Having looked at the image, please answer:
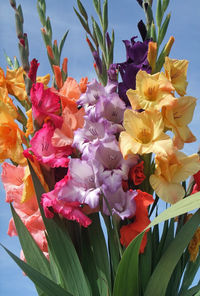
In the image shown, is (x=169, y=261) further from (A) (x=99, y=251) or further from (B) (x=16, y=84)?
(B) (x=16, y=84)

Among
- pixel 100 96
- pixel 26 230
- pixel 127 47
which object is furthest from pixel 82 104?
pixel 26 230

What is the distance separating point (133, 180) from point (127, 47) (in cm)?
34

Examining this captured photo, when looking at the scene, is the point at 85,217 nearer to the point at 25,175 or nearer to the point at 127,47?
the point at 25,175

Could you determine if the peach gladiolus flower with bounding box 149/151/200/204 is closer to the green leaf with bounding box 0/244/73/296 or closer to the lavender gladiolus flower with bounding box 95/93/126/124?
the lavender gladiolus flower with bounding box 95/93/126/124

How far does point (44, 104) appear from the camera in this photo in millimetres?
1009

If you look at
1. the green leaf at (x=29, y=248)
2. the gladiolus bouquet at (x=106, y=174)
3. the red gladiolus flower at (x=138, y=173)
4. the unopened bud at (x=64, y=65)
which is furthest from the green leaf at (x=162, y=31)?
the green leaf at (x=29, y=248)

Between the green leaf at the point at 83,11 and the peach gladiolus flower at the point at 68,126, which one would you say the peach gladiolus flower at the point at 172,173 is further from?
the green leaf at the point at 83,11

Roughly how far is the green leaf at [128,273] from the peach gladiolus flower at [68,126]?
0.93 feet

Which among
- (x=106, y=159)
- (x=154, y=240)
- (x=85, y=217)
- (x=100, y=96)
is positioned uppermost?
(x=100, y=96)

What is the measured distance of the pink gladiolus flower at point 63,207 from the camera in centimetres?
93

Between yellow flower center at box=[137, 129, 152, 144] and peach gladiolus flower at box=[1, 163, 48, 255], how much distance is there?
12.0 inches

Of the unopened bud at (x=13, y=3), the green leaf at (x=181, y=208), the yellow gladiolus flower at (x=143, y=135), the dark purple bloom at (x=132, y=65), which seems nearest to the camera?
the green leaf at (x=181, y=208)

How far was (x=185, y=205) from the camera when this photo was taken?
83 centimetres

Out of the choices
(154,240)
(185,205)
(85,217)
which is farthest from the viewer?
(154,240)
